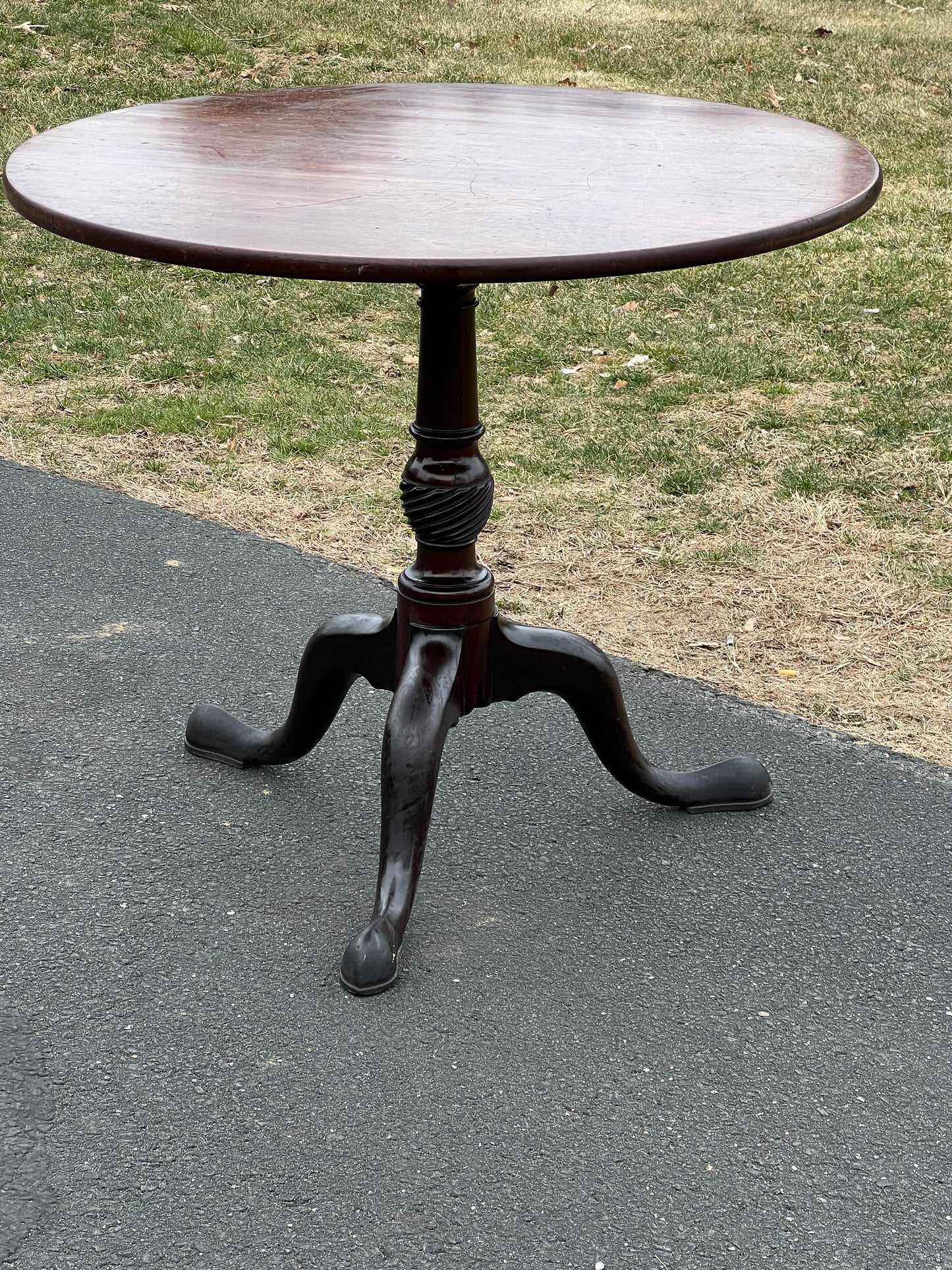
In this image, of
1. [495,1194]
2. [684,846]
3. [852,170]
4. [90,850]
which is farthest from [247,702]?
[852,170]

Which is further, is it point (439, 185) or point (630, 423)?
point (630, 423)

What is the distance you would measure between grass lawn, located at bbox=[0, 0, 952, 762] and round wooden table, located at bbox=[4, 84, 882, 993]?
836 mm

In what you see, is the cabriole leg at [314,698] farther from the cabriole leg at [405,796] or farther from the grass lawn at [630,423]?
the grass lawn at [630,423]

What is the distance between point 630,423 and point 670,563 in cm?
101

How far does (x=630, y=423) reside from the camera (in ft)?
14.4

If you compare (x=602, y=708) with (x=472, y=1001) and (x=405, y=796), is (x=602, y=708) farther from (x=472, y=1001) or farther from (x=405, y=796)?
(x=472, y=1001)

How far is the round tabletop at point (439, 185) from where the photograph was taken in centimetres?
164

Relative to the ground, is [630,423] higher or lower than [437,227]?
lower

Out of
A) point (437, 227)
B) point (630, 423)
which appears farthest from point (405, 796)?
point (630, 423)

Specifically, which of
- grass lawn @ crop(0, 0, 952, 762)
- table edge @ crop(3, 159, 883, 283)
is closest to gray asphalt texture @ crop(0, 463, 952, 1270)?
grass lawn @ crop(0, 0, 952, 762)

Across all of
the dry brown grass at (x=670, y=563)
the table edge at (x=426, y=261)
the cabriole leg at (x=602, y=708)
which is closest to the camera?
the table edge at (x=426, y=261)

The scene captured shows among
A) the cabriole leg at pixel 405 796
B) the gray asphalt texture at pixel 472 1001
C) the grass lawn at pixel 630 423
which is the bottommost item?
the grass lawn at pixel 630 423

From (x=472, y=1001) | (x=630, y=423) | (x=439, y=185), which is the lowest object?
(x=630, y=423)

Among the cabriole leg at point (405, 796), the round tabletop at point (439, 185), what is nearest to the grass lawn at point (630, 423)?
the cabriole leg at point (405, 796)
